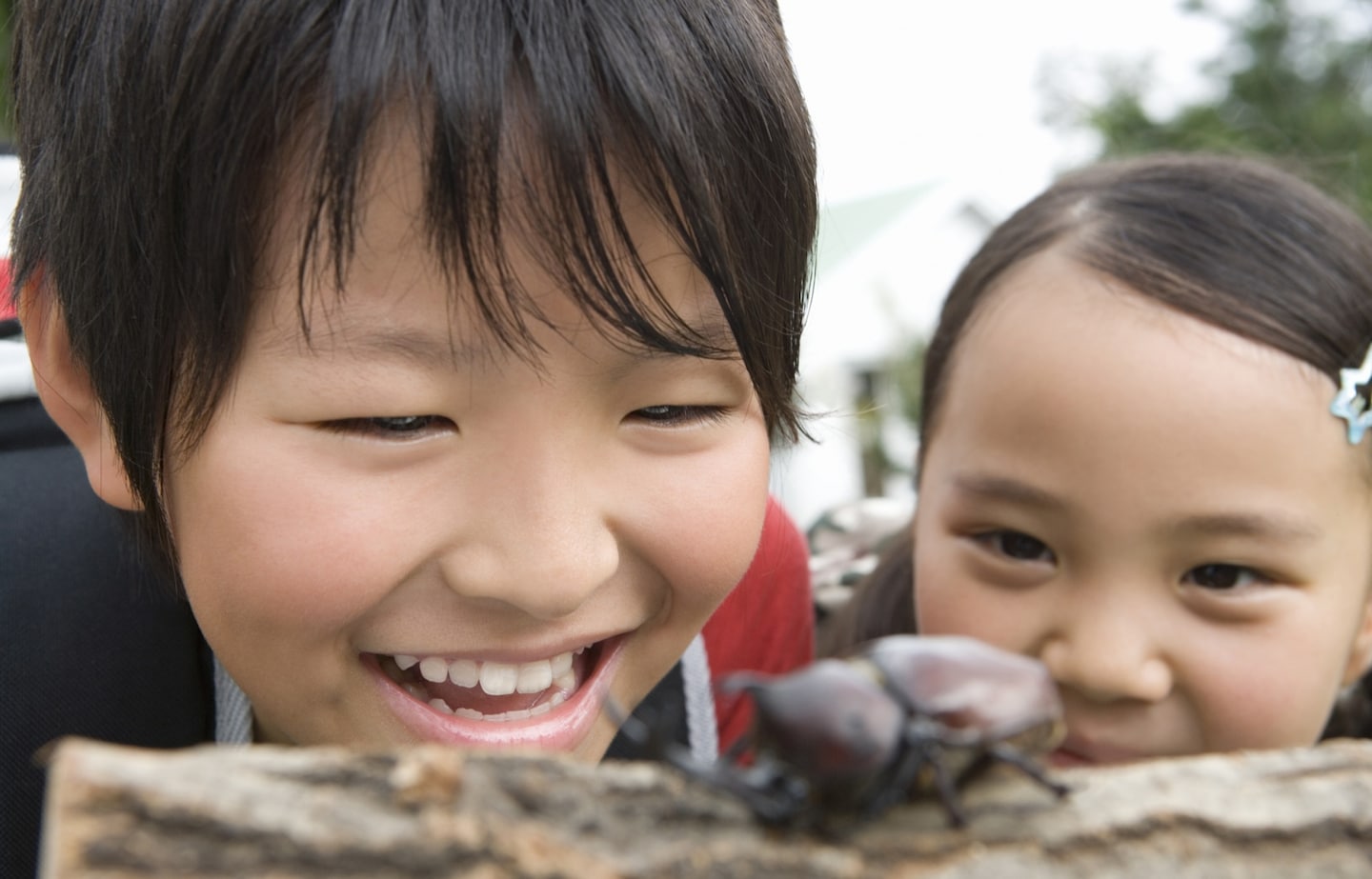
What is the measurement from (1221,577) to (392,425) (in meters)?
1.23

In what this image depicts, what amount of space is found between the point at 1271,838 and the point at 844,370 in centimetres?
1032

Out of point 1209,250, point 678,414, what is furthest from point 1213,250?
point 678,414

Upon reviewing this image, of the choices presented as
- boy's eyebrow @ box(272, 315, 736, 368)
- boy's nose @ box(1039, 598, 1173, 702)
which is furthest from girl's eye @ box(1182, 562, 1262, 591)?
boy's eyebrow @ box(272, 315, 736, 368)

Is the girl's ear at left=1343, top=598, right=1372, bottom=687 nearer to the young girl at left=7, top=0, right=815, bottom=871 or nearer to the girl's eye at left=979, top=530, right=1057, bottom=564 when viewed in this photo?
the girl's eye at left=979, top=530, right=1057, bottom=564

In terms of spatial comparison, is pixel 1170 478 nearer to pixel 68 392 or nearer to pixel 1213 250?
pixel 1213 250

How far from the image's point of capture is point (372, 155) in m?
1.22

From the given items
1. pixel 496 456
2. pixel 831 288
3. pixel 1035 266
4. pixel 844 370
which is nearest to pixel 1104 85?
pixel 844 370

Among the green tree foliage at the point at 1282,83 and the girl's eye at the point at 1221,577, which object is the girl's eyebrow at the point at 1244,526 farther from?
the green tree foliage at the point at 1282,83

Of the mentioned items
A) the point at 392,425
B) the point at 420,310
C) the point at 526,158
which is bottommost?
the point at 392,425

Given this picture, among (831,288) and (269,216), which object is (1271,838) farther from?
(831,288)

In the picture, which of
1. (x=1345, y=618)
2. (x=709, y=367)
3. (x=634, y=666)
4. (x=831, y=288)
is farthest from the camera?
(x=831, y=288)

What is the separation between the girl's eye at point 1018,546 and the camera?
186 centimetres

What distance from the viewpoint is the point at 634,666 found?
1611mm

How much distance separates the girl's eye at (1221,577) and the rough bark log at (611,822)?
31.5 inches
